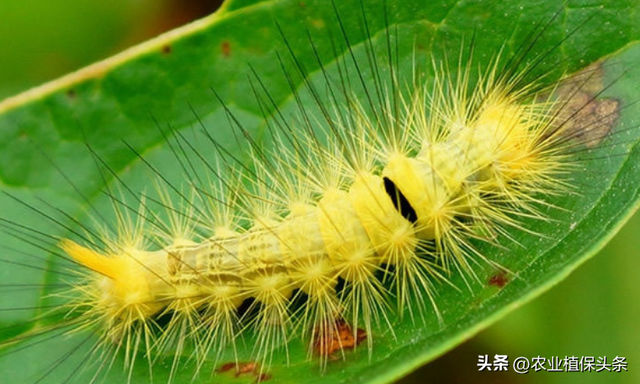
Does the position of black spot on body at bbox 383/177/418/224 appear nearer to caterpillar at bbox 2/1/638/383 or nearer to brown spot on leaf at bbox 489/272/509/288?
caterpillar at bbox 2/1/638/383

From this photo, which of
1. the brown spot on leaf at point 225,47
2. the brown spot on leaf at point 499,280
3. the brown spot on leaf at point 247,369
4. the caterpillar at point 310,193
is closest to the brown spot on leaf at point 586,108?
the caterpillar at point 310,193

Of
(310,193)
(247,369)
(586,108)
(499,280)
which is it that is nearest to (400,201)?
(310,193)

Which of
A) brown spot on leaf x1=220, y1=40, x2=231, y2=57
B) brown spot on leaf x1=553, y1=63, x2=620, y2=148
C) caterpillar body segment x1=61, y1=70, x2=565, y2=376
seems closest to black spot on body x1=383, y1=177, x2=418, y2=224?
caterpillar body segment x1=61, y1=70, x2=565, y2=376

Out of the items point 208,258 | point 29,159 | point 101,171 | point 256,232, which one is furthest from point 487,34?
point 29,159

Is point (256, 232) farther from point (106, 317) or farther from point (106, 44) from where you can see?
point (106, 44)

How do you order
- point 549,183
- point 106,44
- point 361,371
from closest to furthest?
1. point 361,371
2. point 549,183
3. point 106,44

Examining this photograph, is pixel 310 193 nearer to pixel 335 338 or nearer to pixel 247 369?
pixel 335 338
